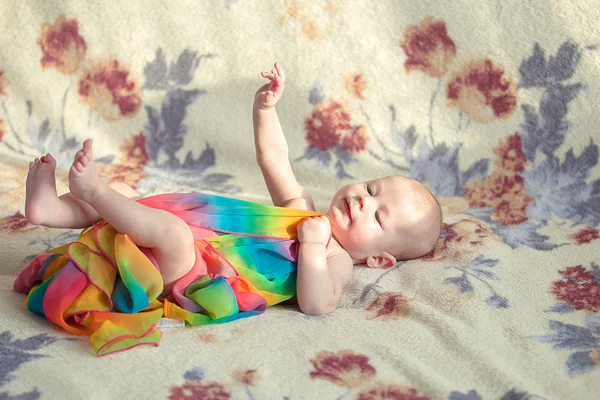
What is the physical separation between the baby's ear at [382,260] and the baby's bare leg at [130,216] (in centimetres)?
41

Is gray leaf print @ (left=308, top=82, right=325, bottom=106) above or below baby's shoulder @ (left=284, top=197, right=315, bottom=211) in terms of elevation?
above

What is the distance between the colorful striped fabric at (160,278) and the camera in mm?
1234

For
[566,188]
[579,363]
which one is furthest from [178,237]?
[566,188]

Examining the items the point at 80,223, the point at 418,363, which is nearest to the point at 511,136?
the point at 418,363

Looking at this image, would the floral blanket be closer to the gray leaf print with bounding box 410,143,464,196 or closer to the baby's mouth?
the gray leaf print with bounding box 410,143,464,196

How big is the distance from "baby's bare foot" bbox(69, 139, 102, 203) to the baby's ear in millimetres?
543

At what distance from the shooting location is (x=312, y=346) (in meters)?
1.24

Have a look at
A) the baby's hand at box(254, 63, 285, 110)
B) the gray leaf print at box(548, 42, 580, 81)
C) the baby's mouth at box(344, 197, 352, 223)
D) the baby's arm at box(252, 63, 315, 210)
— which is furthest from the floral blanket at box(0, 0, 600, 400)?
the baby's hand at box(254, 63, 285, 110)

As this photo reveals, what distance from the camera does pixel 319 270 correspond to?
4.53 feet

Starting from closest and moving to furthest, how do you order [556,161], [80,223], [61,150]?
[80,223] → [556,161] → [61,150]

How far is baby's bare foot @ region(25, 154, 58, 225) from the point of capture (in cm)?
131

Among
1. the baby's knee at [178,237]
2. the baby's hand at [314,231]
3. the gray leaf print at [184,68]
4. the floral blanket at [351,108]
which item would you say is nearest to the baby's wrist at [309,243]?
the baby's hand at [314,231]

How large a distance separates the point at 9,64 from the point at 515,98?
1165 millimetres

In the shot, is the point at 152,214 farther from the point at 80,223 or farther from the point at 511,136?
the point at 511,136
